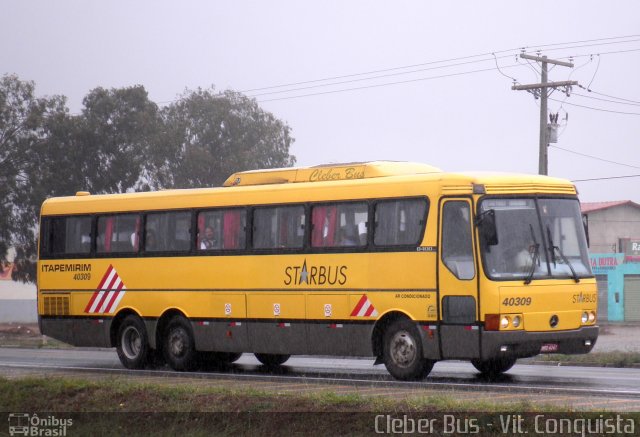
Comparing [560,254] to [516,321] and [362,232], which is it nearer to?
[516,321]

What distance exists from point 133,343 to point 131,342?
0.22ft

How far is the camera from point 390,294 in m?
19.9

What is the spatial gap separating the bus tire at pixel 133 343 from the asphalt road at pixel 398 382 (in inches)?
13.3

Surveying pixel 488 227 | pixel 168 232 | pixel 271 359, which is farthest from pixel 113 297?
pixel 488 227

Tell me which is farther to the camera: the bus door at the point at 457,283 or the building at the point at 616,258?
the building at the point at 616,258

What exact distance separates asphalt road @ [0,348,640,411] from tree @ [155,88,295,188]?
43937mm

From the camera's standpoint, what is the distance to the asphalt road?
51.1ft

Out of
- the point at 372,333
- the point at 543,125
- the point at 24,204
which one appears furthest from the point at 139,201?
the point at 24,204

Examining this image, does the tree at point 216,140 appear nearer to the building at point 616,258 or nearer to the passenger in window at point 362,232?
the building at point 616,258

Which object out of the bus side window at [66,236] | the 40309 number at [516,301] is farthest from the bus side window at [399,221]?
the bus side window at [66,236]

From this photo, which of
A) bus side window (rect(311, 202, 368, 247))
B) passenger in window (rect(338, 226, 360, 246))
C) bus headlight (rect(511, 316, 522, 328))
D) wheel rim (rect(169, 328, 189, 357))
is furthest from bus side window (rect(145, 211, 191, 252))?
bus headlight (rect(511, 316, 522, 328))

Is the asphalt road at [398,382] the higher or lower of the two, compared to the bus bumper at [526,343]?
lower

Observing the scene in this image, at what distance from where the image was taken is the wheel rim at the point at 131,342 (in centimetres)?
2405

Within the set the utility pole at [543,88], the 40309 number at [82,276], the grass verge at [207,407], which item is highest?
the utility pole at [543,88]
